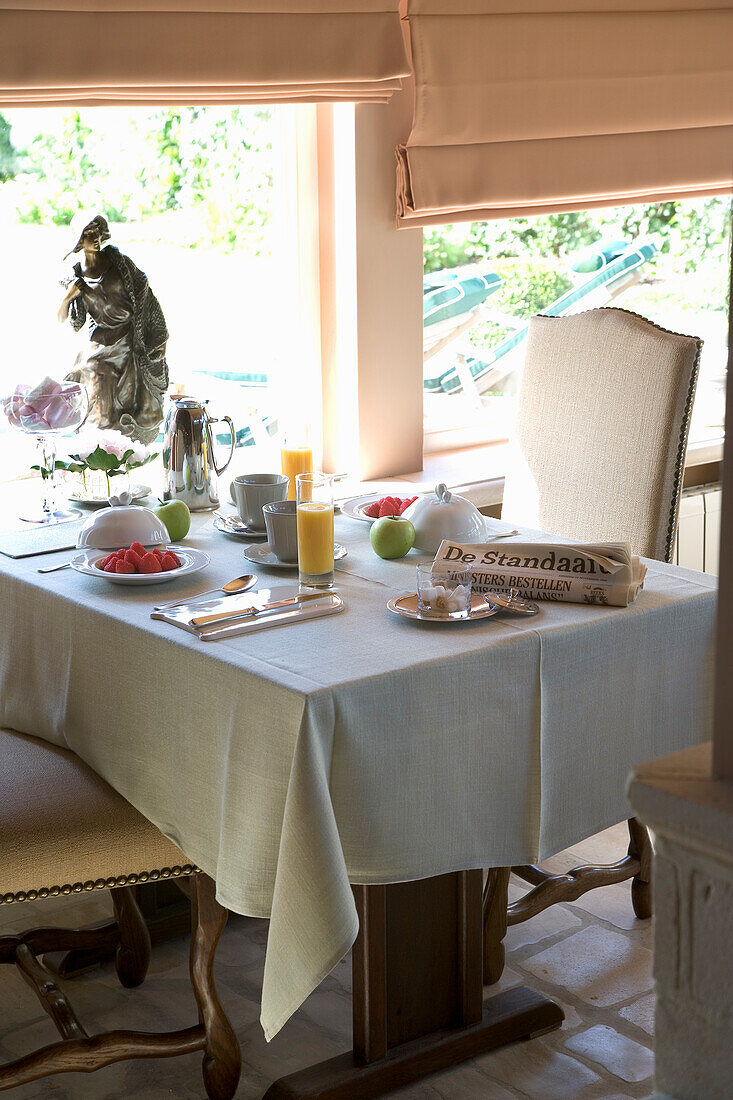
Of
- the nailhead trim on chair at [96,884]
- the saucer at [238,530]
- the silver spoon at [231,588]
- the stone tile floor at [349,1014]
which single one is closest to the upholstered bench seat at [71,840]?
the nailhead trim on chair at [96,884]

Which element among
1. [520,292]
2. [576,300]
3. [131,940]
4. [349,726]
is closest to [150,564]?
[349,726]

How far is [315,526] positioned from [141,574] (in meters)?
0.25

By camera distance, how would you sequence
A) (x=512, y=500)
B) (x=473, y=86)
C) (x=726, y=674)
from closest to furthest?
(x=726, y=674) < (x=512, y=500) < (x=473, y=86)

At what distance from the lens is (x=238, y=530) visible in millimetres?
2049

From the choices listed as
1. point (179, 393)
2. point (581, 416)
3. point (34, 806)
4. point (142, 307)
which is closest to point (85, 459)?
point (179, 393)

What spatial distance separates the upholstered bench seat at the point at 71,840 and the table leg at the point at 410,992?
278 millimetres

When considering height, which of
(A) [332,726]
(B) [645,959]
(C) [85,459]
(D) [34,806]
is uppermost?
(C) [85,459]

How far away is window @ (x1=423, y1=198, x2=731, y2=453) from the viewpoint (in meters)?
3.24

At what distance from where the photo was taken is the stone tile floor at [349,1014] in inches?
70.7

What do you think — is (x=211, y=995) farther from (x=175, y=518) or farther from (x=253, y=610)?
(x=175, y=518)

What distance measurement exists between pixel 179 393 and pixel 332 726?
1.12m

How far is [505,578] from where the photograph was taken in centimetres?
172

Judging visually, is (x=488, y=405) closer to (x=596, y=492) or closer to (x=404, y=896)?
(x=596, y=492)

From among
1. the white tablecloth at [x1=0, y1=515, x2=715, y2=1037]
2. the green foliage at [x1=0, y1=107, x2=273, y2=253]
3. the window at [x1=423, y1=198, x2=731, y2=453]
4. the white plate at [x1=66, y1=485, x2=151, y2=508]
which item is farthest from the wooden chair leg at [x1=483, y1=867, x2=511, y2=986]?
the green foliage at [x1=0, y1=107, x2=273, y2=253]
